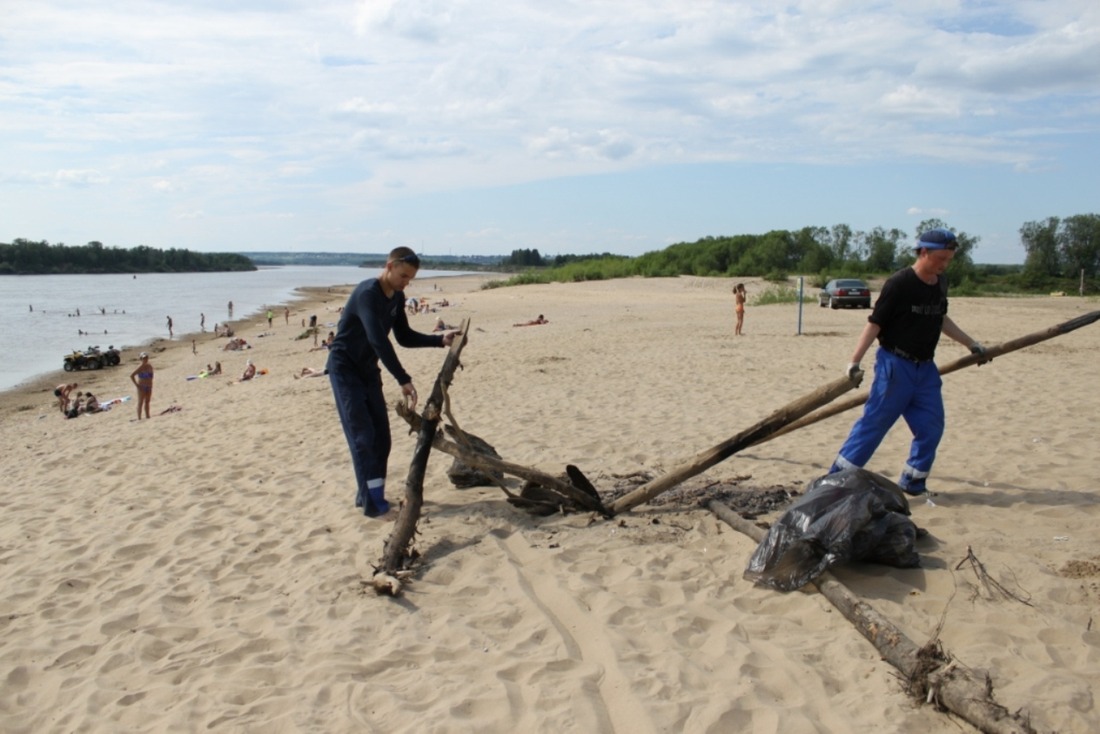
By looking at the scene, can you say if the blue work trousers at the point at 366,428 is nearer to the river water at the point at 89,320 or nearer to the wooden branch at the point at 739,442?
the wooden branch at the point at 739,442

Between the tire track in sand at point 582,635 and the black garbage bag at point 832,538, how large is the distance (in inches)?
39.2

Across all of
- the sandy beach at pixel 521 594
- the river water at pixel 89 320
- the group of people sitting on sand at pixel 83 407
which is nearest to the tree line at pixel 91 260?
the river water at pixel 89 320

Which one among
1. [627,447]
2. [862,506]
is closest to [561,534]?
[862,506]

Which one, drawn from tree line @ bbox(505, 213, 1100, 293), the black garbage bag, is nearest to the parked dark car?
tree line @ bbox(505, 213, 1100, 293)

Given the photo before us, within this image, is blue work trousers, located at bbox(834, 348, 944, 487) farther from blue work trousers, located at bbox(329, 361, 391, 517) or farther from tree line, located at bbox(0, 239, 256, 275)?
tree line, located at bbox(0, 239, 256, 275)

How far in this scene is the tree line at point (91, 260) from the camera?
437 feet

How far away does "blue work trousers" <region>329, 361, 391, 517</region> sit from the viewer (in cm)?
572

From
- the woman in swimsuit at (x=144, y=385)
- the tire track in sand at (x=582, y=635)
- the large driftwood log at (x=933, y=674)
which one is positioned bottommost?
the woman in swimsuit at (x=144, y=385)

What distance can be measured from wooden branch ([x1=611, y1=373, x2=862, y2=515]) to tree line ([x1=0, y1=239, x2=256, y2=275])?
154 m

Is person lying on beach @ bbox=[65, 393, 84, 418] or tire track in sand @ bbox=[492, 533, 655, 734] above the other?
tire track in sand @ bbox=[492, 533, 655, 734]

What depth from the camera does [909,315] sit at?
17.3 feet

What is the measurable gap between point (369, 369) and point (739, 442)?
8.62 feet

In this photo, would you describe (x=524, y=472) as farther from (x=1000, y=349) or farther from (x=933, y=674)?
(x=1000, y=349)

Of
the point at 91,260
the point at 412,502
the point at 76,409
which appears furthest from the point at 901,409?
the point at 91,260
